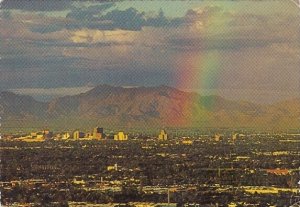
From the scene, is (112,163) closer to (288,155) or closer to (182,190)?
(182,190)

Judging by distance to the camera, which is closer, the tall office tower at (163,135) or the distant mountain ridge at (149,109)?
the distant mountain ridge at (149,109)

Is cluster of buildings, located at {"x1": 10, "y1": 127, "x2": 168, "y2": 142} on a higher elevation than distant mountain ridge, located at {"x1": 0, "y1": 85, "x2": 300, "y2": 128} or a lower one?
lower

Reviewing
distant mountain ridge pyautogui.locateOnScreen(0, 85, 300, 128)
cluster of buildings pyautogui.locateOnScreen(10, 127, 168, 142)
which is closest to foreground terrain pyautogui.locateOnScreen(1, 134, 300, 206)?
cluster of buildings pyautogui.locateOnScreen(10, 127, 168, 142)

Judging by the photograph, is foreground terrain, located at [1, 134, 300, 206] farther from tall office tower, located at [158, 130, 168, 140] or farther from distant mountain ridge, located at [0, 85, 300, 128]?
distant mountain ridge, located at [0, 85, 300, 128]

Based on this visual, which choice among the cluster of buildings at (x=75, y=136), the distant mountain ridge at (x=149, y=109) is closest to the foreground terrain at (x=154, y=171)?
the cluster of buildings at (x=75, y=136)

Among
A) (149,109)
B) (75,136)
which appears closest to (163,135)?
(149,109)

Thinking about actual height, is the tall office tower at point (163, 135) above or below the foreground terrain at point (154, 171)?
above

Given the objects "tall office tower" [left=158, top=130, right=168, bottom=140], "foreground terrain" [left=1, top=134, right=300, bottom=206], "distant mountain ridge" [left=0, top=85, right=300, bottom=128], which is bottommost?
"foreground terrain" [left=1, top=134, right=300, bottom=206]

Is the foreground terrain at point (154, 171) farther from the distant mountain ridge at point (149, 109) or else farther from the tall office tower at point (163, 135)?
the distant mountain ridge at point (149, 109)

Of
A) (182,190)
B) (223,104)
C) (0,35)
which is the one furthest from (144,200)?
(0,35)

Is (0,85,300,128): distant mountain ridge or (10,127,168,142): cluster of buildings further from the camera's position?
(10,127,168,142): cluster of buildings
